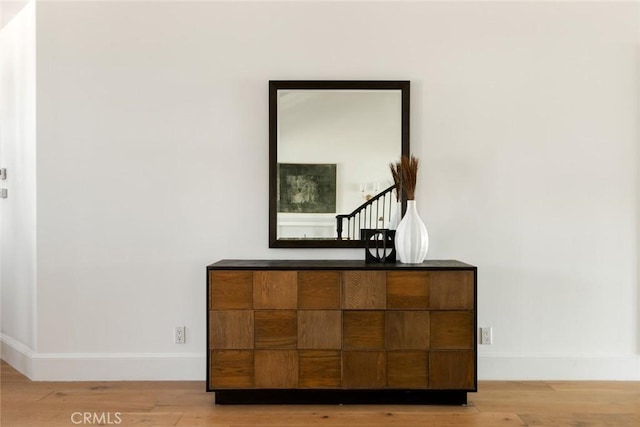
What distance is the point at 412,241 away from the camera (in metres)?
3.10

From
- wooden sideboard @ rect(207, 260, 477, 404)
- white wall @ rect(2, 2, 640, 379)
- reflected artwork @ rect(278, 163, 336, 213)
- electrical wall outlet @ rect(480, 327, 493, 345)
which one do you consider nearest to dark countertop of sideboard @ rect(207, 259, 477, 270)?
wooden sideboard @ rect(207, 260, 477, 404)

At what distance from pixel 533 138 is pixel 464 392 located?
1.66 metres

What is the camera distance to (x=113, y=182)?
11.1 ft

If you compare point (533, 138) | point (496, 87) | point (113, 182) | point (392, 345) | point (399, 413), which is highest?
point (496, 87)

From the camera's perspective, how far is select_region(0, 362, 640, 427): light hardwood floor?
2.70m

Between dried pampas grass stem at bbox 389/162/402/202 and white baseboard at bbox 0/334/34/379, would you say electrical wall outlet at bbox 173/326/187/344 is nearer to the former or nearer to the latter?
white baseboard at bbox 0/334/34/379

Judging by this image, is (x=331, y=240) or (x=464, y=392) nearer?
(x=464, y=392)

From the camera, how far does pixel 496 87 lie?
3.38 meters

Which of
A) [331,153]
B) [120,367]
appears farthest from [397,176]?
[120,367]

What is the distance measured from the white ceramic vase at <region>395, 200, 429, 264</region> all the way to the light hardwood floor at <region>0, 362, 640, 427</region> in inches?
33.1

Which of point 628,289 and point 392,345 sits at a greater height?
point 628,289

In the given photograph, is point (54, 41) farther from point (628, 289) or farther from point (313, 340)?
point (628, 289)

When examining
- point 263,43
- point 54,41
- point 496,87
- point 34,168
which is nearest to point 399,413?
point 496,87

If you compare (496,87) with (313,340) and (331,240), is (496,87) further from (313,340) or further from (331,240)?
(313,340)
